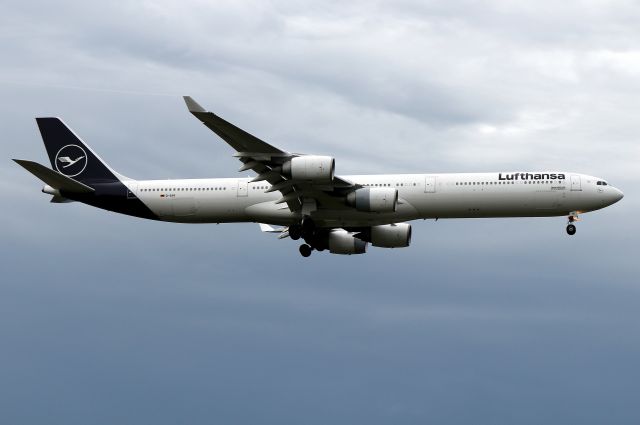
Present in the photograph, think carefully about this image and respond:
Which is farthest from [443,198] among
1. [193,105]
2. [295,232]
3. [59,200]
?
[59,200]

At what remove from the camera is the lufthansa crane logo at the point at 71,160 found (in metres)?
70.1

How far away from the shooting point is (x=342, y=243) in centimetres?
6944

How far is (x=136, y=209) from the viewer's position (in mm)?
67750

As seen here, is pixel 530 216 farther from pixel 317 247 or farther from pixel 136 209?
pixel 136 209

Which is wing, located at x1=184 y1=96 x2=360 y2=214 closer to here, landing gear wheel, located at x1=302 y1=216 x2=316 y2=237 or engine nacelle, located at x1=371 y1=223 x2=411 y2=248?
landing gear wheel, located at x1=302 y1=216 x2=316 y2=237

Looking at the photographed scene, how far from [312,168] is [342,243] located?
1106cm

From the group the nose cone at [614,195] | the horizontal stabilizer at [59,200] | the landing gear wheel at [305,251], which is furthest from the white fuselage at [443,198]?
the horizontal stabilizer at [59,200]

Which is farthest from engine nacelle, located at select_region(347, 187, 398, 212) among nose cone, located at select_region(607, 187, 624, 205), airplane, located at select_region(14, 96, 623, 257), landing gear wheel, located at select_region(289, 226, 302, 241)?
nose cone, located at select_region(607, 187, 624, 205)

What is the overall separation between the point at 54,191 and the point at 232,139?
1409 cm

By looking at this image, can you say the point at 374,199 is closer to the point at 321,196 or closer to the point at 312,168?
the point at 321,196

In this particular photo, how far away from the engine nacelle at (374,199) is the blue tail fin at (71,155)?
1629 cm

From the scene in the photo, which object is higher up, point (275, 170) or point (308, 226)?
point (275, 170)

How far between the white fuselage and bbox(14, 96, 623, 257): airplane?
0.18 feet

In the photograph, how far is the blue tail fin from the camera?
69375mm
